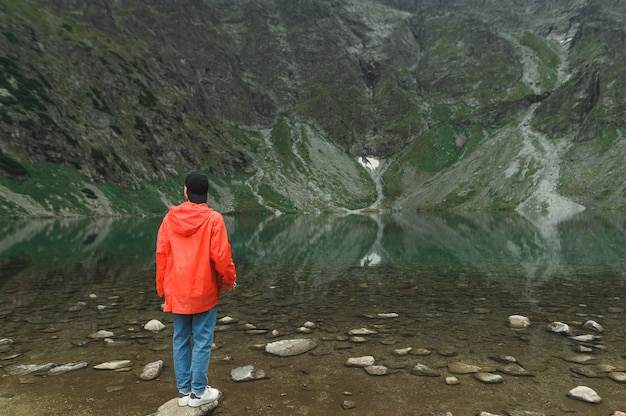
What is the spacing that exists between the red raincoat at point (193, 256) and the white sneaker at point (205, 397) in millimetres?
1518

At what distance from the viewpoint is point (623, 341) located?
992cm

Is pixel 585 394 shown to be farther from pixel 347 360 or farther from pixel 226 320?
pixel 226 320

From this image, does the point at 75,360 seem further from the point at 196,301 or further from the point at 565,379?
the point at 565,379

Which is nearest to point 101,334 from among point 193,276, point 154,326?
point 154,326

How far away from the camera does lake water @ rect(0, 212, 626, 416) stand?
7188 mm

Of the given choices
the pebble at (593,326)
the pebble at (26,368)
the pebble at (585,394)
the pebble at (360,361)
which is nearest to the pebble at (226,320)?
the pebble at (26,368)

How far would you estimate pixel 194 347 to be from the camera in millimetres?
6855

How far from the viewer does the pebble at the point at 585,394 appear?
6684 millimetres

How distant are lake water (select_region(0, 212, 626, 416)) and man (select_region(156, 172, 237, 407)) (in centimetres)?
76

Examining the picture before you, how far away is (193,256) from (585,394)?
25.4 feet

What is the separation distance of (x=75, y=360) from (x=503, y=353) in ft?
35.2

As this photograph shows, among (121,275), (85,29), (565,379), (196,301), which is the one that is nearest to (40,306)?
(121,275)

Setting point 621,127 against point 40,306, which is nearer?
point 40,306

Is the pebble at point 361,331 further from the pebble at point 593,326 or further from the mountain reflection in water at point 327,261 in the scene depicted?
the mountain reflection in water at point 327,261
